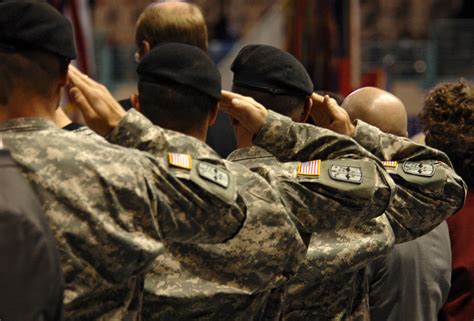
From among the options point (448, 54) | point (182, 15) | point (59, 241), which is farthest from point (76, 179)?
point (448, 54)

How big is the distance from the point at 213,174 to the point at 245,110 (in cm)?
Answer: 32

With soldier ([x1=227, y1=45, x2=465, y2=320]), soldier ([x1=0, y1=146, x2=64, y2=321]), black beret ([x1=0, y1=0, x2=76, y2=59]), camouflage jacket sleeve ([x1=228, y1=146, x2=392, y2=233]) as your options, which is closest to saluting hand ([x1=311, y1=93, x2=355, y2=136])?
soldier ([x1=227, y1=45, x2=465, y2=320])

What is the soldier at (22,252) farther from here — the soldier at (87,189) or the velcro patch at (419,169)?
the velcro patch at (419,169)

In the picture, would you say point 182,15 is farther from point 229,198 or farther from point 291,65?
point 229,198

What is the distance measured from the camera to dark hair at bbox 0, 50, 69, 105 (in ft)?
5.83

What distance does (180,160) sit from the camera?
1894mm

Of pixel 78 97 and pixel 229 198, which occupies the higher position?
pixel 78 97

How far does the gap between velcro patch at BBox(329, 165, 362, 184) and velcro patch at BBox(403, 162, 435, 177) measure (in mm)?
287

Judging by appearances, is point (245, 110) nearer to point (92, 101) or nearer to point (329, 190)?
point (329, 190)

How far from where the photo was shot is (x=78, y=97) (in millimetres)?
1907

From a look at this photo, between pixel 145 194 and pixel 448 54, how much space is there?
8.12 meters

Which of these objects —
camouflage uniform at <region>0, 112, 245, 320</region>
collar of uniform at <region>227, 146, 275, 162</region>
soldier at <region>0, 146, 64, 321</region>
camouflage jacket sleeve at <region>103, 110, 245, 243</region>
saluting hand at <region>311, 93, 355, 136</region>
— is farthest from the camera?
saluting hand at <region>311, 93, 355, 136</region>

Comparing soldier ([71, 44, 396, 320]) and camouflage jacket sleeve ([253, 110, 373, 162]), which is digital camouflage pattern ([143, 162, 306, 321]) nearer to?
soldier ([71, 44, 396, 320])

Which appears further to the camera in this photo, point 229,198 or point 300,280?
point 300,280
